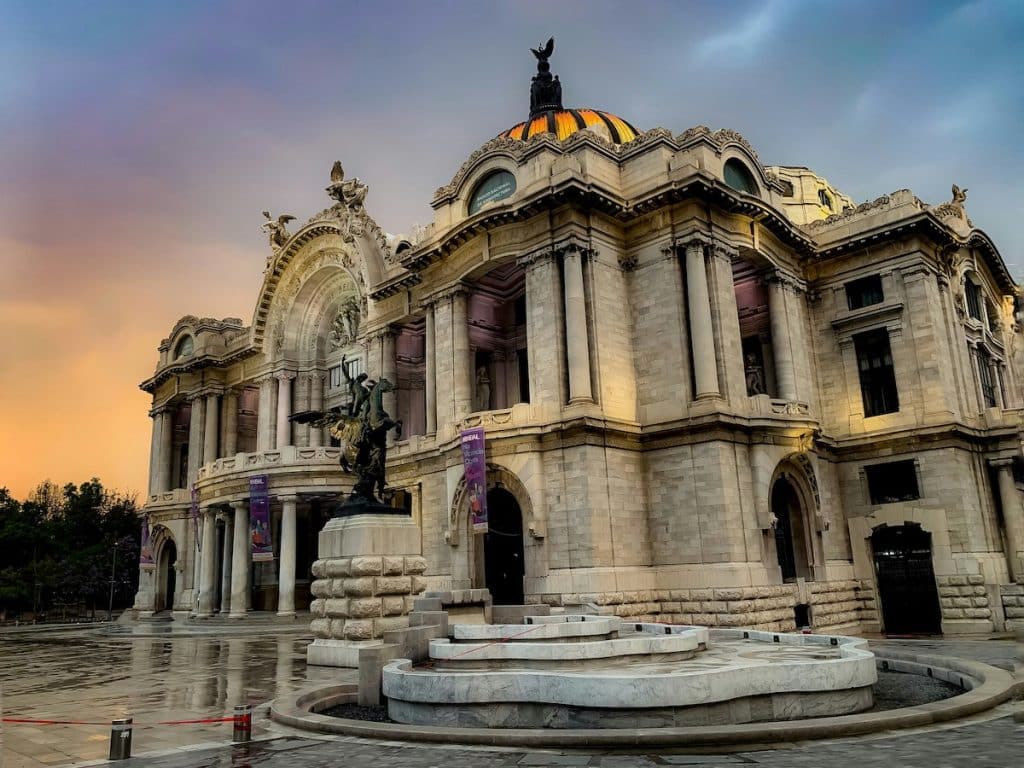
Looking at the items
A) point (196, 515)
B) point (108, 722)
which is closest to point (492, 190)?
point (196, 515)

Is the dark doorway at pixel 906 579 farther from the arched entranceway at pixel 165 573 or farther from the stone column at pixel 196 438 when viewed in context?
the arched entranceway at pixel 165 573

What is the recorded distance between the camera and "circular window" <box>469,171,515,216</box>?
108ft

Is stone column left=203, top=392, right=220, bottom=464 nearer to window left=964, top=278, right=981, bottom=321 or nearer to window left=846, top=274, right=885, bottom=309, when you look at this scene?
window left=846, top=274, right=885, bottom=309

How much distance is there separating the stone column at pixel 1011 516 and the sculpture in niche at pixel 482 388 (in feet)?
70.4

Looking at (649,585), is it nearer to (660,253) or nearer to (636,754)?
(660,253)

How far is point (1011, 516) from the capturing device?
106 feet

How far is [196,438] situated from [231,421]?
2500 millimetres

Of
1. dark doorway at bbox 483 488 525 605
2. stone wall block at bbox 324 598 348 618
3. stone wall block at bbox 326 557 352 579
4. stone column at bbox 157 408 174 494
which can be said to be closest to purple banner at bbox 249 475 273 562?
dark doorway at bbox 483 488 525 605

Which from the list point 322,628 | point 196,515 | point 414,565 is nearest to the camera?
point 322,628

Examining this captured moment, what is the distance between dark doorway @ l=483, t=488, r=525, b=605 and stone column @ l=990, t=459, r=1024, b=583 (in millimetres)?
19398

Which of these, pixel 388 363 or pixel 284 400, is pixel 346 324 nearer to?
pixel 284 400

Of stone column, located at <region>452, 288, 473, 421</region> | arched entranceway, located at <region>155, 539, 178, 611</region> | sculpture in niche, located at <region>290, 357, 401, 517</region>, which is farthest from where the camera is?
arched entranceway, located at <region>155, 539, 178, 611</region>

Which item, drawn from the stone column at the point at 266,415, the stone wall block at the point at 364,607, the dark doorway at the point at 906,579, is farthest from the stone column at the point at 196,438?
the dark doorway at the point at 906,579

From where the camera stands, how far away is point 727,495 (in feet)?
90.3
